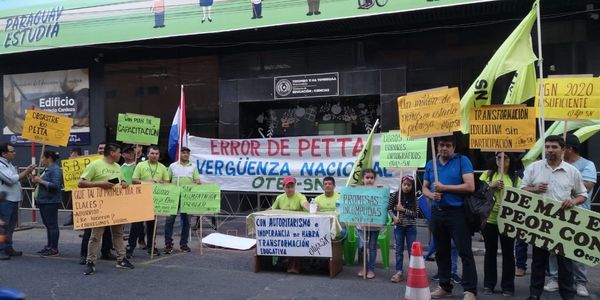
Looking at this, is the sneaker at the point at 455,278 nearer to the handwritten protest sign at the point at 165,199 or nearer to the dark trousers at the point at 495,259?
the dark trousers at the point at 495,259

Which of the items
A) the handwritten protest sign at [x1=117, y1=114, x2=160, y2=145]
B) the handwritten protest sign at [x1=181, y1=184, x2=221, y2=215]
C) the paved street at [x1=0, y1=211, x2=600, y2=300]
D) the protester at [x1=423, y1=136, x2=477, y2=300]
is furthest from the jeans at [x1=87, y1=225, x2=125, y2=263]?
the protester at [x1=423, y1=136, x2=477, y2=300]

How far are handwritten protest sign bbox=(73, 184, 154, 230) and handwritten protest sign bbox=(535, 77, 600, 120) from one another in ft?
18.4

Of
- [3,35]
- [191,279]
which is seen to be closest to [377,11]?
[191,279]

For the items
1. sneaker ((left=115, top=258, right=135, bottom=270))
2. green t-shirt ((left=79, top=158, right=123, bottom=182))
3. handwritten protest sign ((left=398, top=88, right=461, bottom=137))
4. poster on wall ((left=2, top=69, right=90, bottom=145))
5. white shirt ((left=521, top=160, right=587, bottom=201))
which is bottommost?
sneaker ((left=115, top=258, right=135, bottom=270))

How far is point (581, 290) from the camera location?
20.4 ft

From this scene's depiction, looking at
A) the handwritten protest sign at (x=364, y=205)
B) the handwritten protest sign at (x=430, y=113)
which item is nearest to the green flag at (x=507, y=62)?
the handwritten protest sign at (x=430, y=113)

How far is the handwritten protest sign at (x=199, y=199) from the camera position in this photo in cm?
878

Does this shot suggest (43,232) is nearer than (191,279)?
No

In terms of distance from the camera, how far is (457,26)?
464 inches

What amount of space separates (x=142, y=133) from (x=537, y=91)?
265 inches

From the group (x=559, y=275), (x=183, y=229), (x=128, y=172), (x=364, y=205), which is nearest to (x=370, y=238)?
(x=364, y=205)

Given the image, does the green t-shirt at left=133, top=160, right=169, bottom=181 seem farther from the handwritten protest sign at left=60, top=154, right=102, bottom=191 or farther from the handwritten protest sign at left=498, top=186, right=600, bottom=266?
the handwritten protest sign at left=498, top=186, right=600, bottom=266

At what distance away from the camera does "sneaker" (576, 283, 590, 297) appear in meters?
6.18

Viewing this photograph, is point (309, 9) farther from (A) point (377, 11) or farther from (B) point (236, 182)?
(B) point (236, 182)
